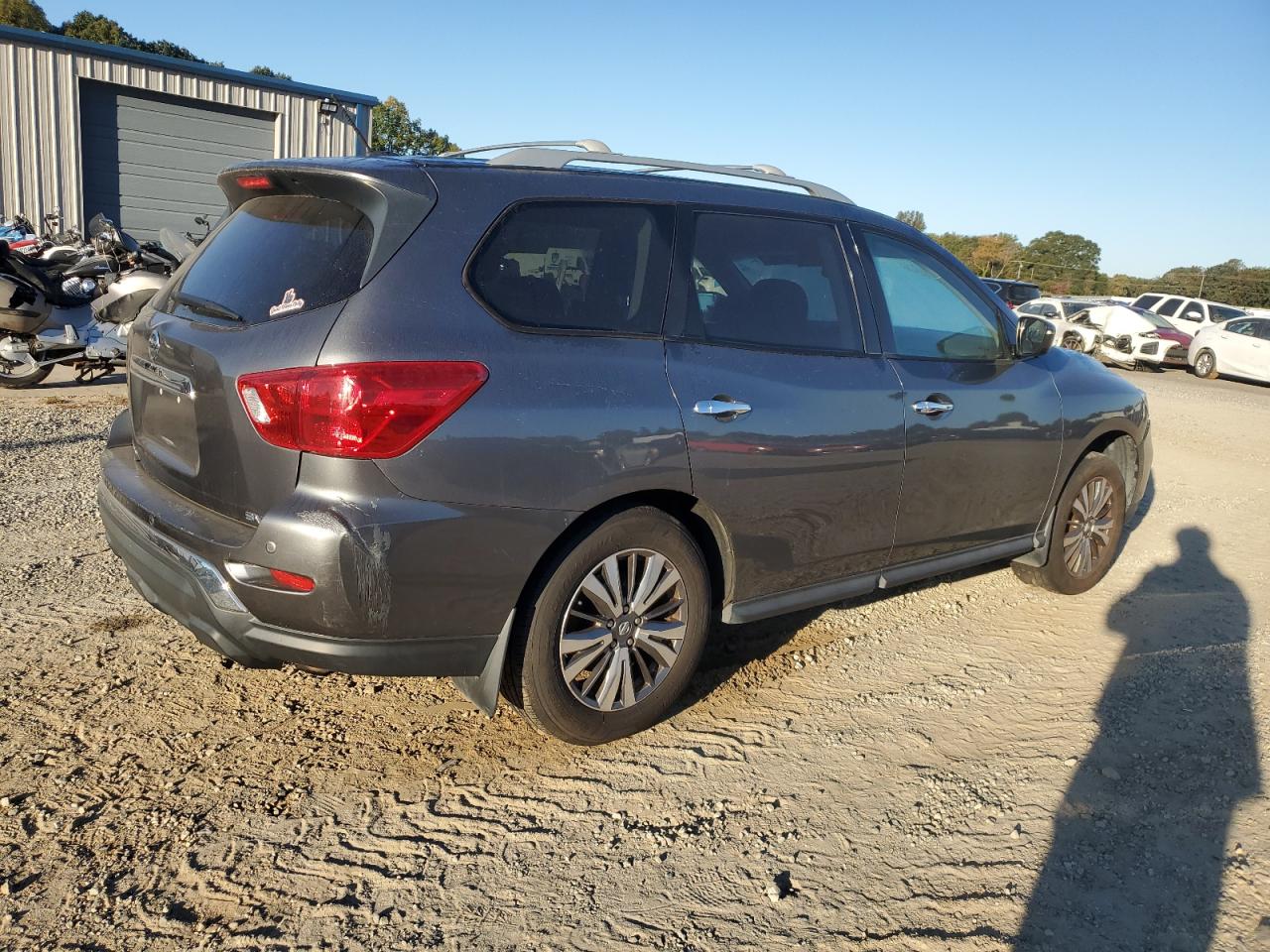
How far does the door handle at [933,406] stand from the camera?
414 cm

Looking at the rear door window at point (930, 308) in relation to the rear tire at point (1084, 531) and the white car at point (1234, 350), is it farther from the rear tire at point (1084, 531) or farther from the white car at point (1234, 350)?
the white car at point (1234, 350)

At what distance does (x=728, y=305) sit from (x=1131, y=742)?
2174 mm

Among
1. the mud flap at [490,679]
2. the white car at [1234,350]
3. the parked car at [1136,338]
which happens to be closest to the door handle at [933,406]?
the mud flap at [490,679]

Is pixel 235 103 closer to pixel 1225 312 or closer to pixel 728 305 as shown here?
pixel 728 305

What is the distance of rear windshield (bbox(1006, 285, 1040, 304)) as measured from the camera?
2677 centimetres

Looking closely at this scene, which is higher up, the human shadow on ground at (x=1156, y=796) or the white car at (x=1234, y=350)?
the white car at (x=1234, y=350)

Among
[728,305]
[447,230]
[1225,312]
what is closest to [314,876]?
[447,230]

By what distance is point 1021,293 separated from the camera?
1074 inches

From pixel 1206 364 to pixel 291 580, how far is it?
23.2 metres

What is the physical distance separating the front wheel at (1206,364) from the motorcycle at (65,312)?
20572 mm

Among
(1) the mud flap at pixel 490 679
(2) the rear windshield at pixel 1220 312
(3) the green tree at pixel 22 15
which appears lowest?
(1) the mud flap at pixel 490 679

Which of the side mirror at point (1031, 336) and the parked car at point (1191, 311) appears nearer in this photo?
the side mirror at point (1031, 336)

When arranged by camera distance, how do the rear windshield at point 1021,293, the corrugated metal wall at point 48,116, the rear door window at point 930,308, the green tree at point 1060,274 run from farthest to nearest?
1. the green tree at point 1060,274
2. the rear windshield at point 1021,293
3. the corrugated metal wall at point 48,116
4. the rear door window at point 930,308

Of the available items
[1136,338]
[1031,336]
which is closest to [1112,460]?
[1031,336]
